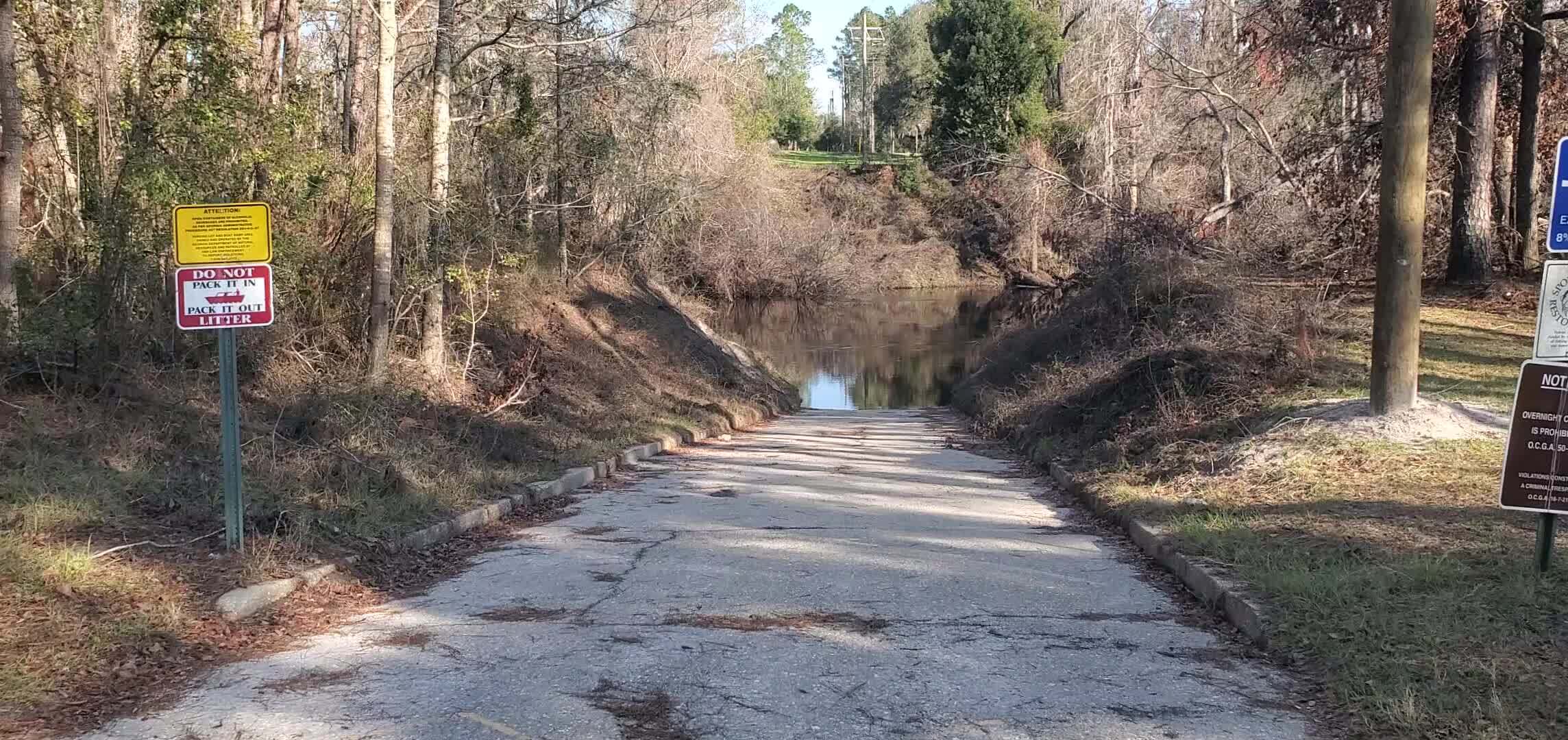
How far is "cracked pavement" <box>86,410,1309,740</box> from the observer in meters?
4.77

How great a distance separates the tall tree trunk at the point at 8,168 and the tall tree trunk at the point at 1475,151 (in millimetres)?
19288

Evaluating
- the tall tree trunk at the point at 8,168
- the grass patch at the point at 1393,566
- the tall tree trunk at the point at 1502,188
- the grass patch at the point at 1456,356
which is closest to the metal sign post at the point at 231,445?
the tall tree trunk at the point at 8,168

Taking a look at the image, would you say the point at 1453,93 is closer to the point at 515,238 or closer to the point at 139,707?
the point at 515,238

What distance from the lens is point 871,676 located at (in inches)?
211

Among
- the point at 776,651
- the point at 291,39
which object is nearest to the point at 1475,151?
the point at 776,651

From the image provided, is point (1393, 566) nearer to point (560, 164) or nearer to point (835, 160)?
point (560, 164)

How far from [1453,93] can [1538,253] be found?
4.05m

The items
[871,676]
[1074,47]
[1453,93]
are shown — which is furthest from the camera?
[1074,47]

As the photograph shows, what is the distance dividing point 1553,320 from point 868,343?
4326 cm

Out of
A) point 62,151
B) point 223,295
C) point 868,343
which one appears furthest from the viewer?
point 868,343

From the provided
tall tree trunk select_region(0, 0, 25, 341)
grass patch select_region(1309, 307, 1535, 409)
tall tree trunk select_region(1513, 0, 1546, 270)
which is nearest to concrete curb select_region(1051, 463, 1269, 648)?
grass patch select_region(1309, 307, 1535, 409)

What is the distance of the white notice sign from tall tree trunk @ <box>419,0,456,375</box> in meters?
12.0

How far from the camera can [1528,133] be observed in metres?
19.9

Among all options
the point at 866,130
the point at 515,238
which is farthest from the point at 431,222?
the point at 866,130
